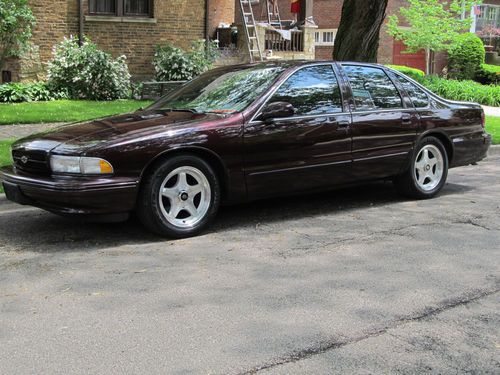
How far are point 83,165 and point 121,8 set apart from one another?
1295cm

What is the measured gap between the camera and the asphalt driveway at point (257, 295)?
3.33 m

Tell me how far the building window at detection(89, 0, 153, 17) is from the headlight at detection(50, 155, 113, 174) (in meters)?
12.6

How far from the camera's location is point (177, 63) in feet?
54.1

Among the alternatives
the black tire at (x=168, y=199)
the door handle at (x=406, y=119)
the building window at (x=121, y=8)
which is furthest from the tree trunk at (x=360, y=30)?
the building window at (x=121, y=8)

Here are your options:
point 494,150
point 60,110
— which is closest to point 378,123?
point 494,150

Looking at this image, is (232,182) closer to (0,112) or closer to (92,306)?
(92,306)

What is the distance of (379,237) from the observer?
18.7ft

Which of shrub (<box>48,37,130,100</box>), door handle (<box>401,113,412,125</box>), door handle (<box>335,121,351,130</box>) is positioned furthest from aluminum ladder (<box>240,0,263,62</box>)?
door handle (<box>335,121,351,130</box>)

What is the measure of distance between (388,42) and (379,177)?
23434mm

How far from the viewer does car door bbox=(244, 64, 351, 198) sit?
5820 mm

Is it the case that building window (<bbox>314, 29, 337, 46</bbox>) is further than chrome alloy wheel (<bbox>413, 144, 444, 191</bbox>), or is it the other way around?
building window (<bbox>314, 29, 337, 46</bbox>)

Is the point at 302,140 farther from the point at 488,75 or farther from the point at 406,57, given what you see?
the point at 406,57

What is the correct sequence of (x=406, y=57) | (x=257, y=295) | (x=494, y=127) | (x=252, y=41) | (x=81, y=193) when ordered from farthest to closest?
1. (x=406, y=57)
2. (x=252, y=41)
3. (x=494, y=127)
4. (x=81, y=193)
5. (x=257, y=295)

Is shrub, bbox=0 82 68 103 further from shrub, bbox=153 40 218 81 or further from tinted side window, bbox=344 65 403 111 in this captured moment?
tinted side window, bbox=344 65 403 111
